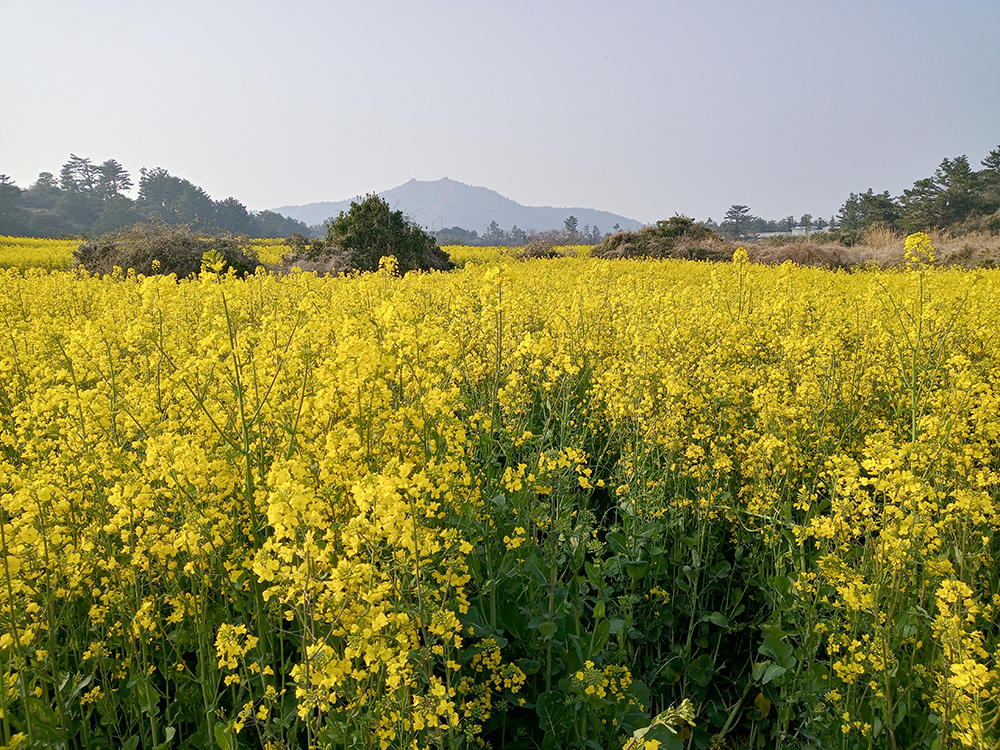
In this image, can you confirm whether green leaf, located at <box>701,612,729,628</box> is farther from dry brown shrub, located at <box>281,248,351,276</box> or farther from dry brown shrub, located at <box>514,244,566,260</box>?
dry brown shrub, located at <box>514,244,566,260</box>

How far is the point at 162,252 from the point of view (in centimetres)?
1540

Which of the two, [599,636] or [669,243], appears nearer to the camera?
[599,636]

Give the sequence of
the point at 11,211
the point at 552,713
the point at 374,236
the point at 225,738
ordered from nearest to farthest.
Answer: the point at 225,738 < the point at 552,713 < the point at 374,236 < the point at 11,211

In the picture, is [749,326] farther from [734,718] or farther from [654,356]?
[734,718]

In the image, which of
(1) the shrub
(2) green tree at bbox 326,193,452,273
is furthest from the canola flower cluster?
(1) the shrub

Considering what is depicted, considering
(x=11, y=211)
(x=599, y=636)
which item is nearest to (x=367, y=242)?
(x=599, y=636)

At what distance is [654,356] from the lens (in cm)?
421

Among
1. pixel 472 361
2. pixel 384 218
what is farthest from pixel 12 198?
pixel 472 361

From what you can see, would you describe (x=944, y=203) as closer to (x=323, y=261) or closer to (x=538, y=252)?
(x=538, y=252)

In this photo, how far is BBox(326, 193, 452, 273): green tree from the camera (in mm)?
18641

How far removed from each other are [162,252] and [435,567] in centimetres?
1656

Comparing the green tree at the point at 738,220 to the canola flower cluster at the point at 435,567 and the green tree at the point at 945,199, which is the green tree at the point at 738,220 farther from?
the canola flower cluster at the point at 435,567

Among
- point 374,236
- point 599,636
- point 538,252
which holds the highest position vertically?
point 374,236

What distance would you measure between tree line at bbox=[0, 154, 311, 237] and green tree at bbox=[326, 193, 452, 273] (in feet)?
128
